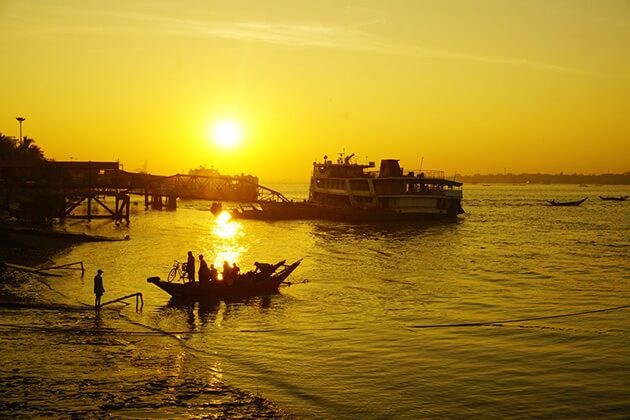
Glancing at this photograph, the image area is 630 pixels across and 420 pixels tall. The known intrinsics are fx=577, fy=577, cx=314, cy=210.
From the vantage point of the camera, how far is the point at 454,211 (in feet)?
305

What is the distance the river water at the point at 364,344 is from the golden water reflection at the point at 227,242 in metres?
6.67

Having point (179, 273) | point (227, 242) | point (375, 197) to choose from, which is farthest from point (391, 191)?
point (179, 273)

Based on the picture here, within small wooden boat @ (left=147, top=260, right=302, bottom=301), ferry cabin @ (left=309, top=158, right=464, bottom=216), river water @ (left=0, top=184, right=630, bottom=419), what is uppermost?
ferry cabin @ (left=309, top=158, right=464, bottom=216)

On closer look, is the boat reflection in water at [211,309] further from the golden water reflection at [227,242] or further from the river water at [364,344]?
the golden water reflection at [227,242]

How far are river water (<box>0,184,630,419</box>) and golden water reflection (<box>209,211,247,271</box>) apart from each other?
6.67 metres

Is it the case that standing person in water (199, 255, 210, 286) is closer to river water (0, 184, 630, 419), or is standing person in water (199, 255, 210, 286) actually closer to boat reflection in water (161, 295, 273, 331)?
boat reflection in water (161, 295, 273, 331)

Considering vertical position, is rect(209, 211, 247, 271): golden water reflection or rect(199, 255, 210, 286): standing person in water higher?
rect(199, 255, 210, 286): standing person in water

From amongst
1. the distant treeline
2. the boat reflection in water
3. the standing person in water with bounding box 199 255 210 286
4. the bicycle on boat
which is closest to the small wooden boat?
the standing person in water with bounding box 199 255 210 286

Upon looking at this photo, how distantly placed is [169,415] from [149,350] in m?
5.77

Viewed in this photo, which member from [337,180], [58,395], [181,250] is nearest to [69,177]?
[181,250]

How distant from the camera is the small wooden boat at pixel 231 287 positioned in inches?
1099

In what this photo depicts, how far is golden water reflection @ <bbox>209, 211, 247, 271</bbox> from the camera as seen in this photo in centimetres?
5047

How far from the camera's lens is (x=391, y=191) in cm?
8862

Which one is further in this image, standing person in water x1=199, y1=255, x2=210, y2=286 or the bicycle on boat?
the bicycle on boat
